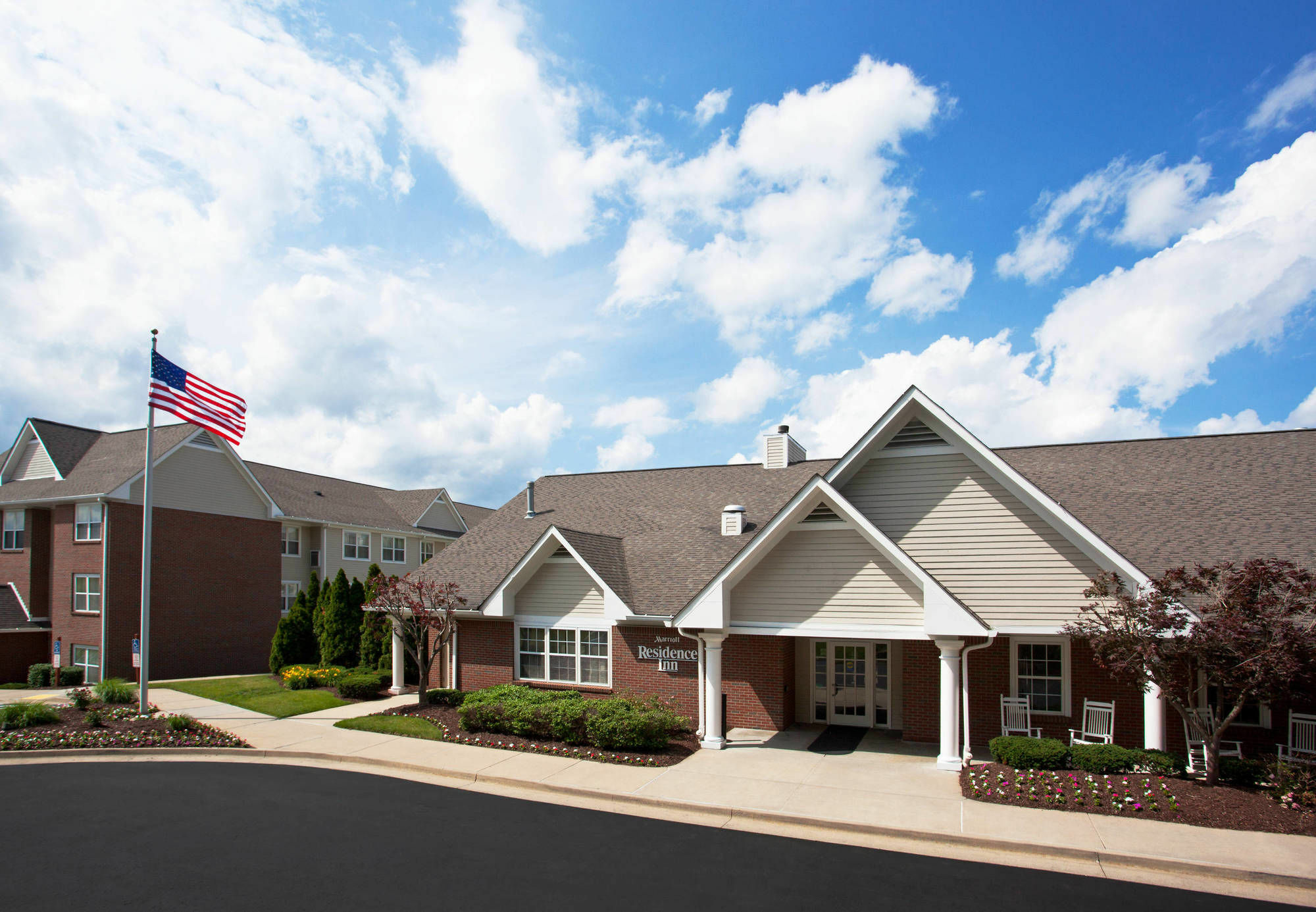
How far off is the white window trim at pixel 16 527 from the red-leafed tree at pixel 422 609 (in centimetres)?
2021

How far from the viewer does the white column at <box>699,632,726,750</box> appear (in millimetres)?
16047

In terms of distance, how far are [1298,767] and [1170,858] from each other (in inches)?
172

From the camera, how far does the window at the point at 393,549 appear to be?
43.1 metres

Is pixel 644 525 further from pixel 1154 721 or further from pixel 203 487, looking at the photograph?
pixel 203 487

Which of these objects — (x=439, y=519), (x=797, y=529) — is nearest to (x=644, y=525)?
(x=797, y=529)

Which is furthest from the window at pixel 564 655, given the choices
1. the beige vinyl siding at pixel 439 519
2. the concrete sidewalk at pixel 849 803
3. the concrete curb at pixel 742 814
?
the beige vinyl siding at pixel 439 519

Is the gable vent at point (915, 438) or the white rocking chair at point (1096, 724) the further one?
the gable vent at point (915, 438)

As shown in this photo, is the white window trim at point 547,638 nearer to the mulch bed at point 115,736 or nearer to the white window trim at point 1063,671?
the mulch bed at point 115,736

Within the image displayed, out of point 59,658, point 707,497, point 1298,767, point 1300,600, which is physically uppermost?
point 707,497

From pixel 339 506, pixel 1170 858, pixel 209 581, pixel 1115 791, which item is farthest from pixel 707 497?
pixel 339 506

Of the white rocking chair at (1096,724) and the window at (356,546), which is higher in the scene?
the window at (356,546)

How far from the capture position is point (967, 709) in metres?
14.9

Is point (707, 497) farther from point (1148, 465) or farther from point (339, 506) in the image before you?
point (339, 506)

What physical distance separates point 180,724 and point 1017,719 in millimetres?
18149
